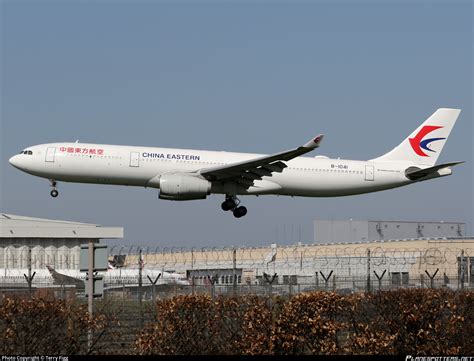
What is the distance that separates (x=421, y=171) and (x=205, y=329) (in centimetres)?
2746

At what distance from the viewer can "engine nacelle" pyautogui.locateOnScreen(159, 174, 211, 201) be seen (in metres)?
43.3

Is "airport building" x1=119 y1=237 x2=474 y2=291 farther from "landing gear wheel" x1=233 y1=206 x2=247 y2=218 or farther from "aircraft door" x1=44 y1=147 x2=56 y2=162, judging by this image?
"aircraft door" x1=44 y1=147 x2=56 y2=162

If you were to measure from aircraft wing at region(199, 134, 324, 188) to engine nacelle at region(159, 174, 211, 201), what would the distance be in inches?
21.5

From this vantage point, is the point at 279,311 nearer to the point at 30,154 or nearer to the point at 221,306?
the point at 221,306

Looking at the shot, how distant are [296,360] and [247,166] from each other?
25108 millimetres

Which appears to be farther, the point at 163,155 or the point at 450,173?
the point at 450,173

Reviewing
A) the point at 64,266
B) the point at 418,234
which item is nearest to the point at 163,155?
the point at 64,266

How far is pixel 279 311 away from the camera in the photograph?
2383cm

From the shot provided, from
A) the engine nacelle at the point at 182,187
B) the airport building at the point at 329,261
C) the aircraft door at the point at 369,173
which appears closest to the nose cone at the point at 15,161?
the engine nacelle at the point at 182,187

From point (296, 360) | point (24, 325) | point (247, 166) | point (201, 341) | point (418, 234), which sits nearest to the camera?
point (296, 360)

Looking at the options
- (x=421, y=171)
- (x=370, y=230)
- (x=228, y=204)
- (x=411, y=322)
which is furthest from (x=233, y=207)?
(x=370, y=230)

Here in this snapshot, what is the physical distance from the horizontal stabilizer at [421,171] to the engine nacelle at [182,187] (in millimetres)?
11882

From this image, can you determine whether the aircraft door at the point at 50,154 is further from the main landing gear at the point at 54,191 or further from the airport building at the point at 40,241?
the airport building at the point at 40,241

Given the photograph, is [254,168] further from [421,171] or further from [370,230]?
[370,230]
